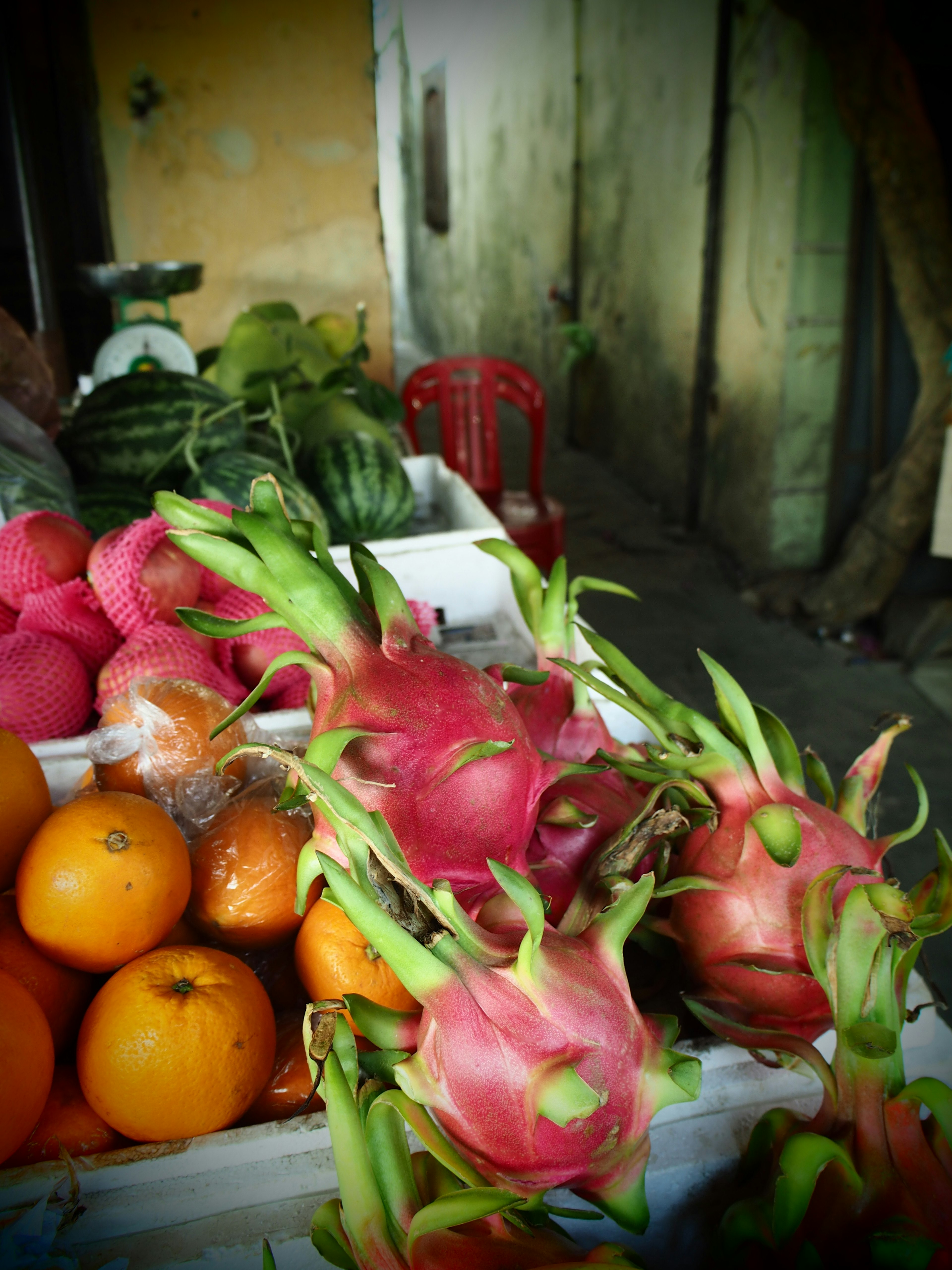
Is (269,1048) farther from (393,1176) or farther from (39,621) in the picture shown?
(39,621)

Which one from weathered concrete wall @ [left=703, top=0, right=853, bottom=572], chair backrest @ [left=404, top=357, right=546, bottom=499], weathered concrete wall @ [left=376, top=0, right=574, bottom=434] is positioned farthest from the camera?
weathered concrete wall @ [left=376, top=0, right=574, bottom=434]

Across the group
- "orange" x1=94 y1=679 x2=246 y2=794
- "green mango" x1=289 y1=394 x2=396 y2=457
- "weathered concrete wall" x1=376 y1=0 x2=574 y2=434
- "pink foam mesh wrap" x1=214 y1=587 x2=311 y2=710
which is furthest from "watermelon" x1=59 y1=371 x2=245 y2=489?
"weathered concrete wall" x1=376 y1=0 x2=574 y2=434

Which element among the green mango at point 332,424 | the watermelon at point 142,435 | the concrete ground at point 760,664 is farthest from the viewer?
the concrete ground at point 760,664

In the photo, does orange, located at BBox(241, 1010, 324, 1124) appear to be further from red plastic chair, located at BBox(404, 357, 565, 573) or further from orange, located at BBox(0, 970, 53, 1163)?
red plastic chair, located at BBox(404, 357, 565, 573)

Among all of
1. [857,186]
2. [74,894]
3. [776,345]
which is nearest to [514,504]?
[776,345]

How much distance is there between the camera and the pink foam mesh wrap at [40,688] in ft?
3.84

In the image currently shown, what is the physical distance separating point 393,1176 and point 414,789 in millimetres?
276

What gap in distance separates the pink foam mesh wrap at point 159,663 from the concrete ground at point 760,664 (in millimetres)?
1773

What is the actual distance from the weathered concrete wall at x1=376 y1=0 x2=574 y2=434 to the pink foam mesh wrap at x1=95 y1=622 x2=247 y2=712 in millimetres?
5473

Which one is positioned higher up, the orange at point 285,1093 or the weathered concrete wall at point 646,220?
the weathered concrete wall at point 646,220

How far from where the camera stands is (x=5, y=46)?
13.9ft

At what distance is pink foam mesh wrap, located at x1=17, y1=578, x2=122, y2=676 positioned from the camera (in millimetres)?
1277

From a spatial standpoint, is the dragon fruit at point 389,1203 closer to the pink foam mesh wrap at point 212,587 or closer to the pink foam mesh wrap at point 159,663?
the pink foam mesh wrap at point 159,663

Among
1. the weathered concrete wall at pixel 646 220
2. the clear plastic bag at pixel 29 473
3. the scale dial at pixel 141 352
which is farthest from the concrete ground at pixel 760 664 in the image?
the scale dial at pixel 141 352
